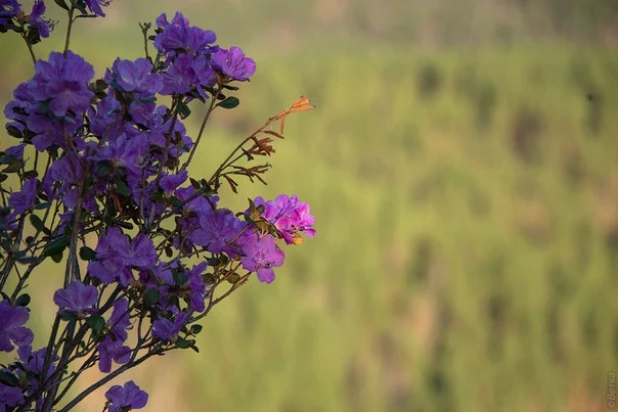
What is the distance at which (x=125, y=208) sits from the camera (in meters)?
0.44

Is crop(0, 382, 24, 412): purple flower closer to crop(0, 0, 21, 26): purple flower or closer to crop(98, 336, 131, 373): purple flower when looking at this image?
crop(98, 336, 131, 373): purple flower

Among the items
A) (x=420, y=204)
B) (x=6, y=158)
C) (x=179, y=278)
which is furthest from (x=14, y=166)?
(x=420, y=204)

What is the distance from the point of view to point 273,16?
5051 millimetres

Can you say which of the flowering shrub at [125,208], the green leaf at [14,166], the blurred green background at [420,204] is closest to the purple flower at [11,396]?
the flowering shrub at [125,208]

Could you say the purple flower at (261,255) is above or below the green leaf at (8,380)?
above

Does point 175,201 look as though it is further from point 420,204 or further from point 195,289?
point 420,204

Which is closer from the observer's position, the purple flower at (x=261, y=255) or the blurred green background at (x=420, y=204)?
the purple flower at (x=261, y=255)

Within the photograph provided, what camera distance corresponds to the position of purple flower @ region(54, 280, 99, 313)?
0.40 m

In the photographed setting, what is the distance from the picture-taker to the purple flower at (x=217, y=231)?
16.9 inches

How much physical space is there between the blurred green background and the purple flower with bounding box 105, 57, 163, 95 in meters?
2.00

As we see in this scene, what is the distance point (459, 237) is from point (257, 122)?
1761mm

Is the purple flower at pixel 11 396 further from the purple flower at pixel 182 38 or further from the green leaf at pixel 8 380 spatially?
the purple flower at pixel 182 38

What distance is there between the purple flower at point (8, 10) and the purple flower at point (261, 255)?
0.19 m

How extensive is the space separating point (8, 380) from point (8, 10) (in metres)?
0.21
